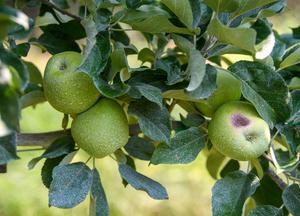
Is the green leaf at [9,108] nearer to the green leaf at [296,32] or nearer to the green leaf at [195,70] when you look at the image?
the green leaf at [195,70]

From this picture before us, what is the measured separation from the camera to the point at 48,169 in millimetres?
758

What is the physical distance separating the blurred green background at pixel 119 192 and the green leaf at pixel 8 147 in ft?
4.09

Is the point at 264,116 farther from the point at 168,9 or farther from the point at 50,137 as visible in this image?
the point at 50,137

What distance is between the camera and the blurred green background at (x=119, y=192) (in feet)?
5.97

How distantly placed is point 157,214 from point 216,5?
1.34 metres

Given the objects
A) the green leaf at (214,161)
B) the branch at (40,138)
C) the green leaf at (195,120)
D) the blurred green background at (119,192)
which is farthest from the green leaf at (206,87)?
the blurred green background at (119,192)

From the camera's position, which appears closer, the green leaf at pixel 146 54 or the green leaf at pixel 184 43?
the green leaf at pixel 184 43

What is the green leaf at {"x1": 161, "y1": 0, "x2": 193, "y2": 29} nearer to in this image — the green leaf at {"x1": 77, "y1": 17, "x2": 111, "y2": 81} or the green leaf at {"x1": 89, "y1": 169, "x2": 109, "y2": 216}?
the green leaf at {"x1": 77, "y1": 17, "x2": 111, "y2": 81}

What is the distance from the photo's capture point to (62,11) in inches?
31.5

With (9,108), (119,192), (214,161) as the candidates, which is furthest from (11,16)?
(119,192)

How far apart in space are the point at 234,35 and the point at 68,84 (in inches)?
7.6

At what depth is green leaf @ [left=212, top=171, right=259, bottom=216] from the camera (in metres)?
0.70

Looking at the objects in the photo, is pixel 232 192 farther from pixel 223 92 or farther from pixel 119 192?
pixel 119 192

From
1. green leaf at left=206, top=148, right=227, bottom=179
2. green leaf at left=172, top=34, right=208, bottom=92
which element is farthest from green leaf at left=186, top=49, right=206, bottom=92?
green leaf at left=206, top=148, right=227, bottom=179
